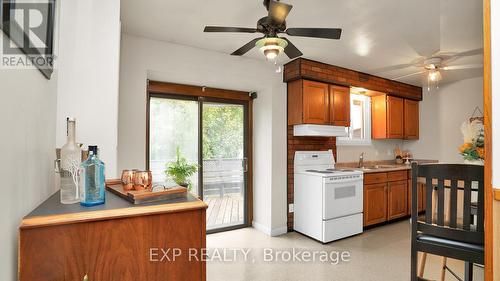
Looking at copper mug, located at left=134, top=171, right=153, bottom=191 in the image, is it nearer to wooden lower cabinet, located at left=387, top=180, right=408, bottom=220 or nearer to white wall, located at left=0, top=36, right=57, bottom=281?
white wall, located at left=0, top=36, right=57, bottom=281

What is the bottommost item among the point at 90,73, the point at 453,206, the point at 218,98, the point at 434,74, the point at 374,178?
the point at 374,178

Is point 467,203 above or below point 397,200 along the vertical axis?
above

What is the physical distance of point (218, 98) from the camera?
3.80 meters

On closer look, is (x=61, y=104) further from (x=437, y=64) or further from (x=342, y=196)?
(x=437, y=64)

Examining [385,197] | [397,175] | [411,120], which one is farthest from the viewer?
[411,120]

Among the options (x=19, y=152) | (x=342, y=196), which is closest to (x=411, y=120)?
(x=342, y=196)

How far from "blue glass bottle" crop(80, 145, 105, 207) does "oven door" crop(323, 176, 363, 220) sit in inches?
112

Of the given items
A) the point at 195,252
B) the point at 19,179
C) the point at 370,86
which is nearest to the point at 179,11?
the point at 19,179

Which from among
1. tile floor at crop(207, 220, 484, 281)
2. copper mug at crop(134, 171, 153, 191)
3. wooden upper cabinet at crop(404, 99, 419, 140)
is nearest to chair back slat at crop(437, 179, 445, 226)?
tile floor at crop(207, 220, 484, 281)

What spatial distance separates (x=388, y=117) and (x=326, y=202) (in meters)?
2.46

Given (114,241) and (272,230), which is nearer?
(114,241)

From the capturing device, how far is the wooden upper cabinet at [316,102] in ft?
11.8

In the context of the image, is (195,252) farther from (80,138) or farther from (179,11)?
(179,11)

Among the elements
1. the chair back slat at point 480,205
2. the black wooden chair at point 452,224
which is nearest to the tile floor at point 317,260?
the black wooden chair at point 452,224
